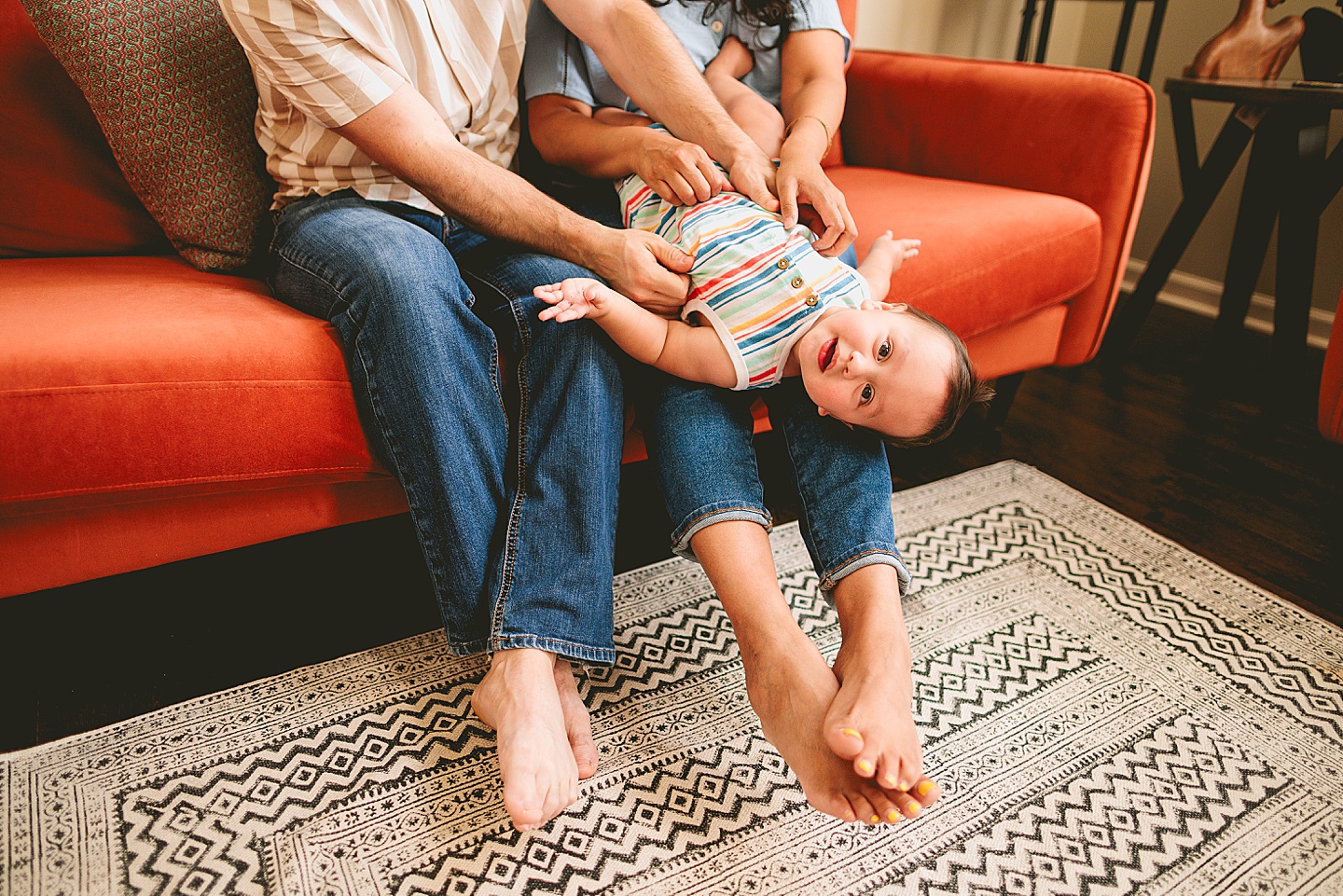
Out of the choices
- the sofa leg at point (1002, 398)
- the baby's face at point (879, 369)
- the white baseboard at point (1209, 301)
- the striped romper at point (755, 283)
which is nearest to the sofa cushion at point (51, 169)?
the striped romper at point (755, 283)

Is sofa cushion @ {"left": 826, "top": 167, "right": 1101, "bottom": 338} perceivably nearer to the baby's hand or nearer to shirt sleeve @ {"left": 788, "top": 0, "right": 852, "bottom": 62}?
shirt sleeve @ {"left": 788, "top": 0, "right": 852, "bottom": 62}

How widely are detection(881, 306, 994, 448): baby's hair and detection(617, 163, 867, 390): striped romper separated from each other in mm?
128

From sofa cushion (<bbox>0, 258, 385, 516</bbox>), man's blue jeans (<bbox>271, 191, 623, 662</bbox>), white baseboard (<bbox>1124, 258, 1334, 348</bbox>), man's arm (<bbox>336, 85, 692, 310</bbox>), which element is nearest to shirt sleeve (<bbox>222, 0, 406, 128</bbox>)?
man's arm (<bbox>336, 85, 692, 310</bbox>)

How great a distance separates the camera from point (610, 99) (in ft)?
4.50

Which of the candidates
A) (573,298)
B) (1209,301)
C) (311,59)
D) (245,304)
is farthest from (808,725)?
(1209,301)

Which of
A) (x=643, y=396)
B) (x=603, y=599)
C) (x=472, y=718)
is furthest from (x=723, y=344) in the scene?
(x=472, y=718)

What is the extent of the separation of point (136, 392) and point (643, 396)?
0.59 m

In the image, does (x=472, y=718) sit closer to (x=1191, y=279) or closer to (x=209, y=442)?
(x=209, y=442)

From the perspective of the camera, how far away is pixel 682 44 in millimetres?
1379

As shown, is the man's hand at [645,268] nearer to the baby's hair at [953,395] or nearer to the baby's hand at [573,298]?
the baby's hand at [573,298]

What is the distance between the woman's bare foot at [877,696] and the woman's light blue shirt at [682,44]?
3.00 ft

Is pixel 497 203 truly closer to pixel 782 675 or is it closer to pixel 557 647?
pixel 557 647

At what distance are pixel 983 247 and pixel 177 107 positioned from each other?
4.08 ft

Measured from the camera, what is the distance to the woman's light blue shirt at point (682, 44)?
4.28ft
